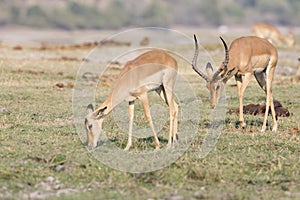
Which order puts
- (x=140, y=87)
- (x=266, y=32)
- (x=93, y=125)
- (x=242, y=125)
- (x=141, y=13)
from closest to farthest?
1. (x=93, y=125)
2. (x=140, y=87)
3. (x=242, y=125)
4. (x=266, y=32)
5. (x=141, y=13)

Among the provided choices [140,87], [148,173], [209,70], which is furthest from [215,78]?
[148,173]

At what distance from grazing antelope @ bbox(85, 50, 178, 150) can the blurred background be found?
325 ft

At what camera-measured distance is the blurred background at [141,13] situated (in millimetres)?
111688

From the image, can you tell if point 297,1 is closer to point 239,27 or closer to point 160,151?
point 239,27

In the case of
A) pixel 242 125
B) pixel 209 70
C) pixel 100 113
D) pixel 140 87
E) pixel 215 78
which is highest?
pixel 209 70

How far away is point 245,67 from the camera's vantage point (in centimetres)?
1306

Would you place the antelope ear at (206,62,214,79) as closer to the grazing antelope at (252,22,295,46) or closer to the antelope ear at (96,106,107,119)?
the antelope ear at (96,106,107,119)

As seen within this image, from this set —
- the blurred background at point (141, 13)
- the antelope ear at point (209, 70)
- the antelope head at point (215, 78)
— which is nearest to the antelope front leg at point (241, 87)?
the antelope head at point (215, 78)

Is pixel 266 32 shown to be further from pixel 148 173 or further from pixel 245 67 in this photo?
pixel 148 173

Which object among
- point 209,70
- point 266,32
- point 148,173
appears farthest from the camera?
point 266,32

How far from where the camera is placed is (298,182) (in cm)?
920

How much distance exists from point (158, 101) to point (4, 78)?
5.32 meters

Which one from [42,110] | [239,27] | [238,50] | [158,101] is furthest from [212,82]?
[239,27]

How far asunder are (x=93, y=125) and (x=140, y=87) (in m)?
0.92
